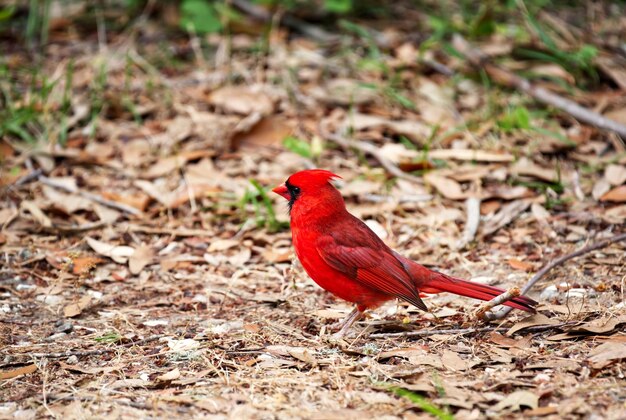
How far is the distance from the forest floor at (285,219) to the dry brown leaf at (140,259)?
16mm

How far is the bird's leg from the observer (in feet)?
12.7

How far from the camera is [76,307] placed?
4145 millimetres

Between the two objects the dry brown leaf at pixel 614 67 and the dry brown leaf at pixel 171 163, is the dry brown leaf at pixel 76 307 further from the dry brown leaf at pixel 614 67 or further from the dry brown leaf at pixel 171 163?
the dry brown leaf at pixel 614 67

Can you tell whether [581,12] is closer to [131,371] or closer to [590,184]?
[590,184]

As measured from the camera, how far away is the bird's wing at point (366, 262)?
3.87 m

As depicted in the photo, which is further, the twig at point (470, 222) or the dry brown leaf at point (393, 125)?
the dry brown leaf at point (393, 125)

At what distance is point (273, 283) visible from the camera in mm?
4598

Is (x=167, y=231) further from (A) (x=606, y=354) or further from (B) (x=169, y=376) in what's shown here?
(A) (x=606, y=354)

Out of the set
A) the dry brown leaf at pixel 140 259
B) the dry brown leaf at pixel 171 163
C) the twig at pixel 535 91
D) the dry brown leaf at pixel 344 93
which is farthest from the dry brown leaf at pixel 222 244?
the twig at pixel 535 91

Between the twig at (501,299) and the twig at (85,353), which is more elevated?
the twig at (501,299)

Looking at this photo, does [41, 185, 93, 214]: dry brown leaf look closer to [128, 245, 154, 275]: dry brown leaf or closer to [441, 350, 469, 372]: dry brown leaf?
[128, 245, 154, 275]: dry brown leaf

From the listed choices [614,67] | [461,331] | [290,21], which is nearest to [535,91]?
[614,67]

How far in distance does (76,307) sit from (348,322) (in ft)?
4.53

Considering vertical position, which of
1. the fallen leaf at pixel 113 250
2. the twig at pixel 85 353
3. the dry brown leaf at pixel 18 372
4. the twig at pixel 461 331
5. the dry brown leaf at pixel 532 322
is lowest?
the fallen leaf at pixel 113 250
